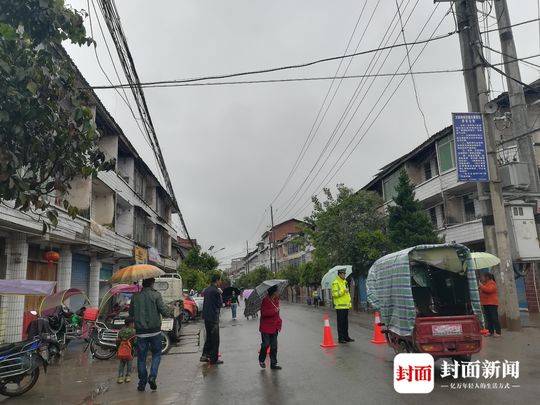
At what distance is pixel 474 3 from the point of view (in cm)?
1441

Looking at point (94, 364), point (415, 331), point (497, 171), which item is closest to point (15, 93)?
point (415, 331)

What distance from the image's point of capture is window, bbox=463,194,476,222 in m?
Result: 26.7

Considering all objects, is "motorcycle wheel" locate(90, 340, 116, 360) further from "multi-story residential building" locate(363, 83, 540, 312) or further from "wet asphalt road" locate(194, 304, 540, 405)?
"multi-story residential building" locate(363, 83, 540, 312)

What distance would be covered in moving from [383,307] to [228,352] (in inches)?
210

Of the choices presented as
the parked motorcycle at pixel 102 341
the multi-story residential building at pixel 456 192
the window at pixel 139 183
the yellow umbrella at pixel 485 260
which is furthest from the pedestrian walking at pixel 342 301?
the window at pixel 139 183

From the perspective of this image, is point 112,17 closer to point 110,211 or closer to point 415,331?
point 415,331

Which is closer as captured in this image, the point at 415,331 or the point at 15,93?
the point at 15,93

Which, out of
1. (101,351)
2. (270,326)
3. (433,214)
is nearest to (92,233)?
(101,351)

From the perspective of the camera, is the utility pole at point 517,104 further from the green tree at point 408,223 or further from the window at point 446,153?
the green tree at point 408,223

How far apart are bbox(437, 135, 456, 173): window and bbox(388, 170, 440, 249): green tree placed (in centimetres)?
286

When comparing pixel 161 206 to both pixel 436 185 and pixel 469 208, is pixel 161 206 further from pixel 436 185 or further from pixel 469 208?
pixel 469 208

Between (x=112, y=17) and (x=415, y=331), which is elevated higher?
(x=112, y=17)

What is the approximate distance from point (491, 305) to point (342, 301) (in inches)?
168

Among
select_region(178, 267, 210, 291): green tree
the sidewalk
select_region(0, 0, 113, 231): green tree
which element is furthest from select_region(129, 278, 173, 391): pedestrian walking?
select_region(178, 267, 210, 291): green tree
